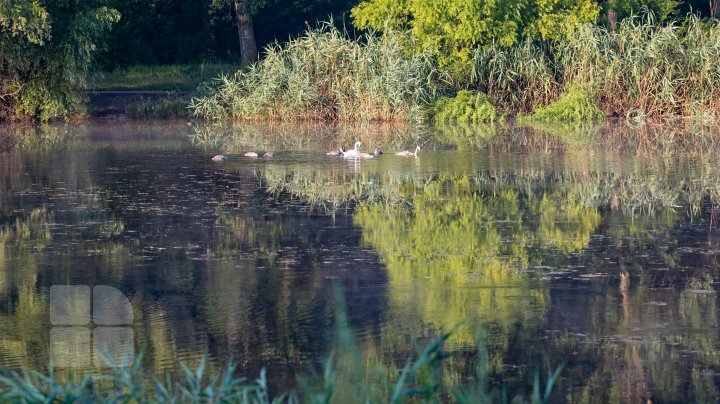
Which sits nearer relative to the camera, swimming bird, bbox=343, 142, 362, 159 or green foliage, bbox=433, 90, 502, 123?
swimming bird, bbox=343, 142, 362, 159

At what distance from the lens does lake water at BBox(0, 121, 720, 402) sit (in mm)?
7473

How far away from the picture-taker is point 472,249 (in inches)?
425

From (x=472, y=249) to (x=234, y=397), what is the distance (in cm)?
558

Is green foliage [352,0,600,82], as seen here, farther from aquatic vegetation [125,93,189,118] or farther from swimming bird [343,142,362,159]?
swimming bird [343,142,362,159]

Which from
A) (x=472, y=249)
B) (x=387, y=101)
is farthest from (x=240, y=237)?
(x=387, y=101)

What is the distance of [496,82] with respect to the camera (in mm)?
29875

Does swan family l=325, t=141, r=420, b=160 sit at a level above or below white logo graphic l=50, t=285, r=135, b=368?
above

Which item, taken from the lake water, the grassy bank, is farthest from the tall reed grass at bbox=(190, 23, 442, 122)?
the lake water

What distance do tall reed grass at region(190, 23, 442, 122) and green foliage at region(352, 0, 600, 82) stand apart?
647 millimetres

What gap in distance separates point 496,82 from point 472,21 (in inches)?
67.0

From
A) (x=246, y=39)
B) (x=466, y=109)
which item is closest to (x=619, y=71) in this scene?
(x=466, y=109)

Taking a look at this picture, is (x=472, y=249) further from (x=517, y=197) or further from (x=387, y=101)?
(x=387, y=101)

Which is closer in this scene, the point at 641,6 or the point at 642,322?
the point at 642,322

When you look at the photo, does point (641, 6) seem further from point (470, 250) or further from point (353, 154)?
point (470, 250)
